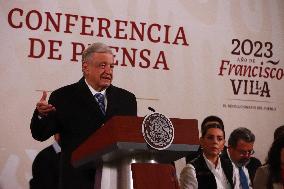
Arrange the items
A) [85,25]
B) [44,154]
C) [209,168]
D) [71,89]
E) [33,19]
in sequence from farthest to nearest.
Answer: [85,25] < [33,19] < [44,154] < [209,168] < [71,89]

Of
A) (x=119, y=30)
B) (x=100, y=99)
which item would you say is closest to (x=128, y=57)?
(x=119, y=30)

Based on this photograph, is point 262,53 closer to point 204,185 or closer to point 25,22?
point 204,185

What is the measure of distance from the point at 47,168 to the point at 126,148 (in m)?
2.30

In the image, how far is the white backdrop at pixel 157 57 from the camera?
354 centimetres

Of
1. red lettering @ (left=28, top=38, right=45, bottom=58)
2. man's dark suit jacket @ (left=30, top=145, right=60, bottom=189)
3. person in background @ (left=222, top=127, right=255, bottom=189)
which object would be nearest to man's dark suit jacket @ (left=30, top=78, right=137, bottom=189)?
man's dark suit jacket @ (left=30, top=145, right=60, bottom=189)

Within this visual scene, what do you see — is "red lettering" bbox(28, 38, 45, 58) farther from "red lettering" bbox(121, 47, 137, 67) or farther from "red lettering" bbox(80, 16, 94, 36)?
"red lettering" bbox(121, 47, 137, 67)

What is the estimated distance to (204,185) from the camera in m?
3.12

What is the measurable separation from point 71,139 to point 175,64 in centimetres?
210

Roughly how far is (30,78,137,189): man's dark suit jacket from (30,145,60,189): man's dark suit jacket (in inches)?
54.5

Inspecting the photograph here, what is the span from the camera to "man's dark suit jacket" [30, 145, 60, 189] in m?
3.45

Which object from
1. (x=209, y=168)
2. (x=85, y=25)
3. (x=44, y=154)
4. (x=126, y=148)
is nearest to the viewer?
(x=126, y=148)

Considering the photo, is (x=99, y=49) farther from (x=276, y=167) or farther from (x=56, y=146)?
(x=56, y=146)

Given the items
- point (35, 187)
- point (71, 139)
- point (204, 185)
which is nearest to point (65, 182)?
point (71, 139)

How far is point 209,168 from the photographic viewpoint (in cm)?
322
